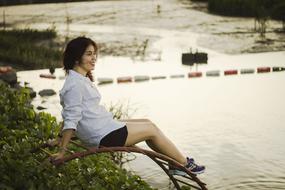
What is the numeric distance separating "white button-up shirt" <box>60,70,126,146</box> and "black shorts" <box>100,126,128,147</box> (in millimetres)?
29

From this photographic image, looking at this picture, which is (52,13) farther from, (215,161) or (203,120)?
(215,161)

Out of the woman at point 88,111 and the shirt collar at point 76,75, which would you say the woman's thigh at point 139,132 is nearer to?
the woman at point 88,111

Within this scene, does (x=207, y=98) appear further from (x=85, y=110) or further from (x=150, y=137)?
(x=85, y=110)

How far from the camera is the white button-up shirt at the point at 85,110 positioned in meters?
3.94

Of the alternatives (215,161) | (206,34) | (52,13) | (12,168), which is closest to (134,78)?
(215,161)

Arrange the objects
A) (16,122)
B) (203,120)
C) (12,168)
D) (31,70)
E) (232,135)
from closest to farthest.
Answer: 1. (12,168)
2. (16,122)
3. (232,135)
4. (203,120)
5. (31,70)

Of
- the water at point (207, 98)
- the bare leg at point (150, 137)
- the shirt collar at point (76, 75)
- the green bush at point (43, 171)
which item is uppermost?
the shirt collar at point (76, 75)

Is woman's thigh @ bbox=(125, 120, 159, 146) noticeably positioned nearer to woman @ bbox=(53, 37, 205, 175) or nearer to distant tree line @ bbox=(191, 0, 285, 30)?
woman @ bbox=(53, 37, 205, 175)

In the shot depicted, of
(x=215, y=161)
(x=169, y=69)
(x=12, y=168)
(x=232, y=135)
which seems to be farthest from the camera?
(x=169, y=69)

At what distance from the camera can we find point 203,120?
821 centimetres

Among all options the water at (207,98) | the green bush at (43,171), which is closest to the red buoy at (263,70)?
the water at (207,98)

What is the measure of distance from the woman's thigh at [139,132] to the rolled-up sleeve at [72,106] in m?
0.49

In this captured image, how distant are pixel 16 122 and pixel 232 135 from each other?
320cm

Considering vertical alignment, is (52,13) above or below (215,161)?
above
